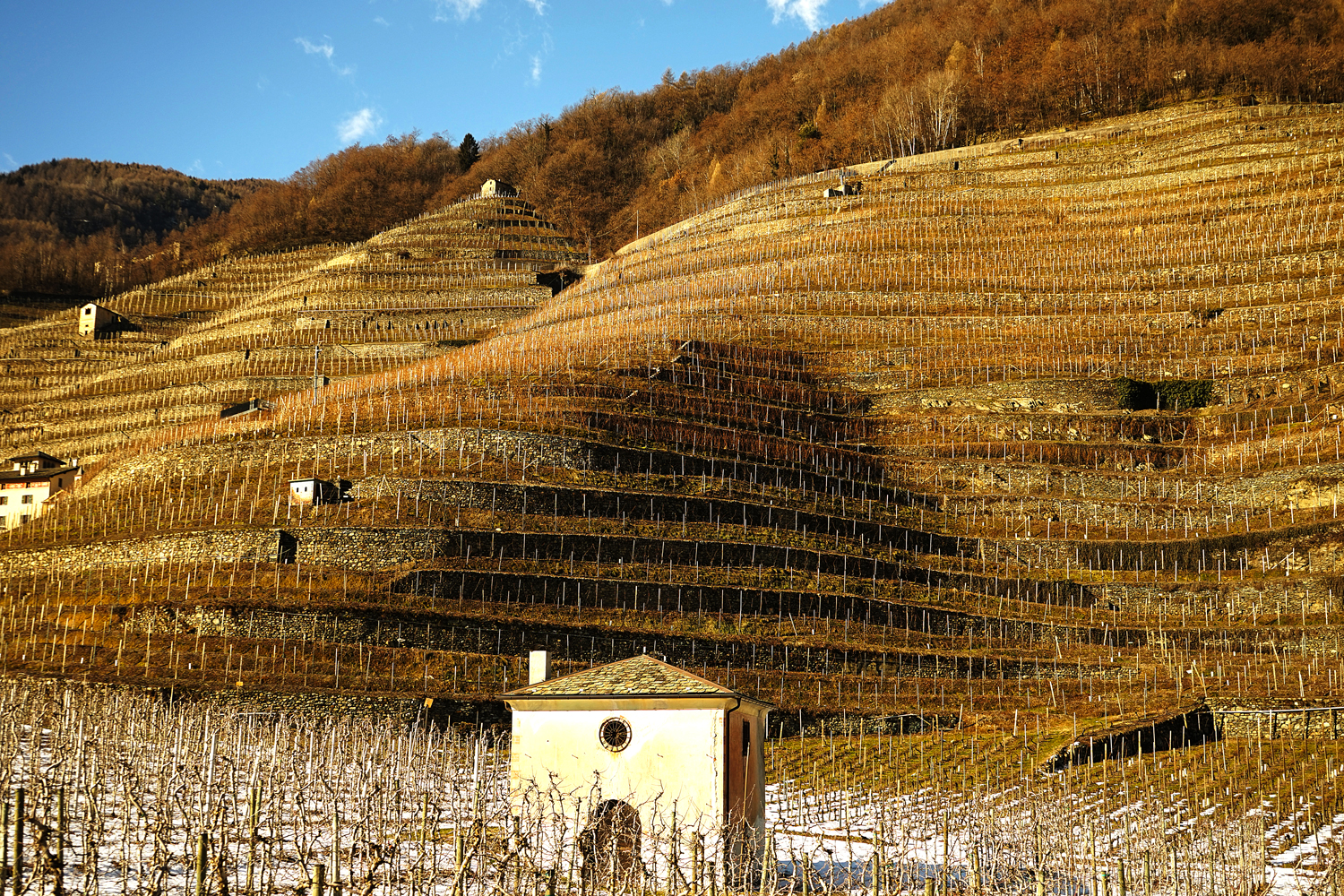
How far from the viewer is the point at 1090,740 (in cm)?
3859

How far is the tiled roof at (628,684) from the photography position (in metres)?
26.7

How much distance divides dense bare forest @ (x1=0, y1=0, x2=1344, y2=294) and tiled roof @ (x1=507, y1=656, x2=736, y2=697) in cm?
10339

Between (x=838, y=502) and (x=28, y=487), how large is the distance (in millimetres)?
44553

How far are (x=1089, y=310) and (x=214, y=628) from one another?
51.0m

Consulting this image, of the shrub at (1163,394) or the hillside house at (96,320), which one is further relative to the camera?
the hillside house at (96,320)

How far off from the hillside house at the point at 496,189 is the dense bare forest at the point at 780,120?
10.9ft

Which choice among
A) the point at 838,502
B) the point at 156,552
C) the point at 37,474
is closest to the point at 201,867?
the point at 156,552

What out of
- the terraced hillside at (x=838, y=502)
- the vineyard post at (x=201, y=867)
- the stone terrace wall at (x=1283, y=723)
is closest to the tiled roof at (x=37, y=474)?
the terraced hillside at (x=838, y=502)

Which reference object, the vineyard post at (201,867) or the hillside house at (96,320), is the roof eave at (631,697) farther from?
the hillside house at (96,320)

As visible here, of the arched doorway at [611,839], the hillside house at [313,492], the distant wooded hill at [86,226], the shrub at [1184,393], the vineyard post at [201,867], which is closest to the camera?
the vineyard post at [201,867]

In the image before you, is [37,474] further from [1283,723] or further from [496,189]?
[496,189]

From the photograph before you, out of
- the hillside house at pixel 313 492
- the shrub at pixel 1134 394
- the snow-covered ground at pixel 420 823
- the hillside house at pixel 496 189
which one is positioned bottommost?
the snow-covered ground at pixel 420 823

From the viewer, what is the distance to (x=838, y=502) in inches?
2282

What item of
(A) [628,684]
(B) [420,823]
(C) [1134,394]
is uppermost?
(C) [1134,394]
